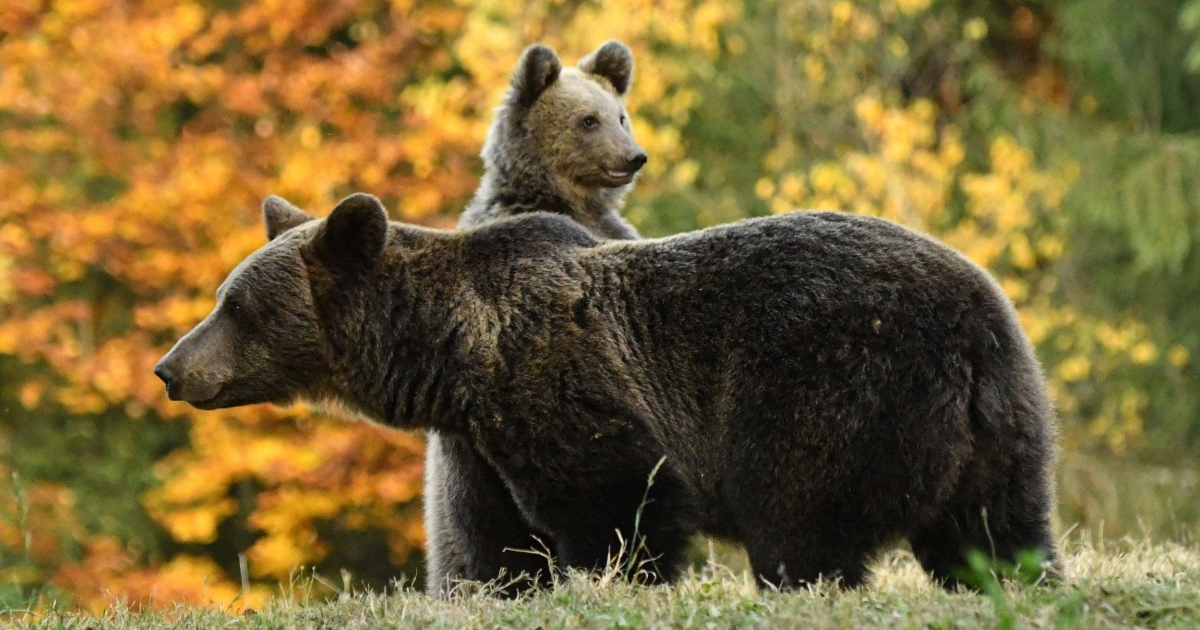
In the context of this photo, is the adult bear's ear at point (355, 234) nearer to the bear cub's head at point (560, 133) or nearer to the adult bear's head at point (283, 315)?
the adult bear's head at point (283, 315)

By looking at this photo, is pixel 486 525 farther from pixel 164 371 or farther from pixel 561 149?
pixel 561 149

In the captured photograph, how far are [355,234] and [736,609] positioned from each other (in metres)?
2.46

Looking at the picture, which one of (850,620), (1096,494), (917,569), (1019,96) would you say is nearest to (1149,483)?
(1096,494)

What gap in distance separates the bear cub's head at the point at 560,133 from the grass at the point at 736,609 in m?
3.22

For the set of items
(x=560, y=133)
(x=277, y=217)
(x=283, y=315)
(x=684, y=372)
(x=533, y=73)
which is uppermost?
(x=533, y=73)

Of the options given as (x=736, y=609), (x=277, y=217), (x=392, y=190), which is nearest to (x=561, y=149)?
(x=277, y=217)

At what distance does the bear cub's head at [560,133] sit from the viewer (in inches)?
348

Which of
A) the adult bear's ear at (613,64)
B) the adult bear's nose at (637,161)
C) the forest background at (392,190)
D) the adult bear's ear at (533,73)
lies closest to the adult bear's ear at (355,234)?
the adult bear's nose at (637,161)

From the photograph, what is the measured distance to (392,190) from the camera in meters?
14.9

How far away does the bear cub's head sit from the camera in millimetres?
8852

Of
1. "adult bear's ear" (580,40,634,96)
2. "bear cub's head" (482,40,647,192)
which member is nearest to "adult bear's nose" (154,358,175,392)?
"bear cub's head" (482,40,647,192)

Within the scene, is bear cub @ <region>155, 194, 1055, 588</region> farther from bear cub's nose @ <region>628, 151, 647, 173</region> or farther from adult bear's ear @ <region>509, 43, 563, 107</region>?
adult bear's ear @ <region>509, 43, 563, 107</region>

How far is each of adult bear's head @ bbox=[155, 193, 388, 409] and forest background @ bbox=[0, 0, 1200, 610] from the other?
7.68 metres

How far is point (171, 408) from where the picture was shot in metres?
15.0
